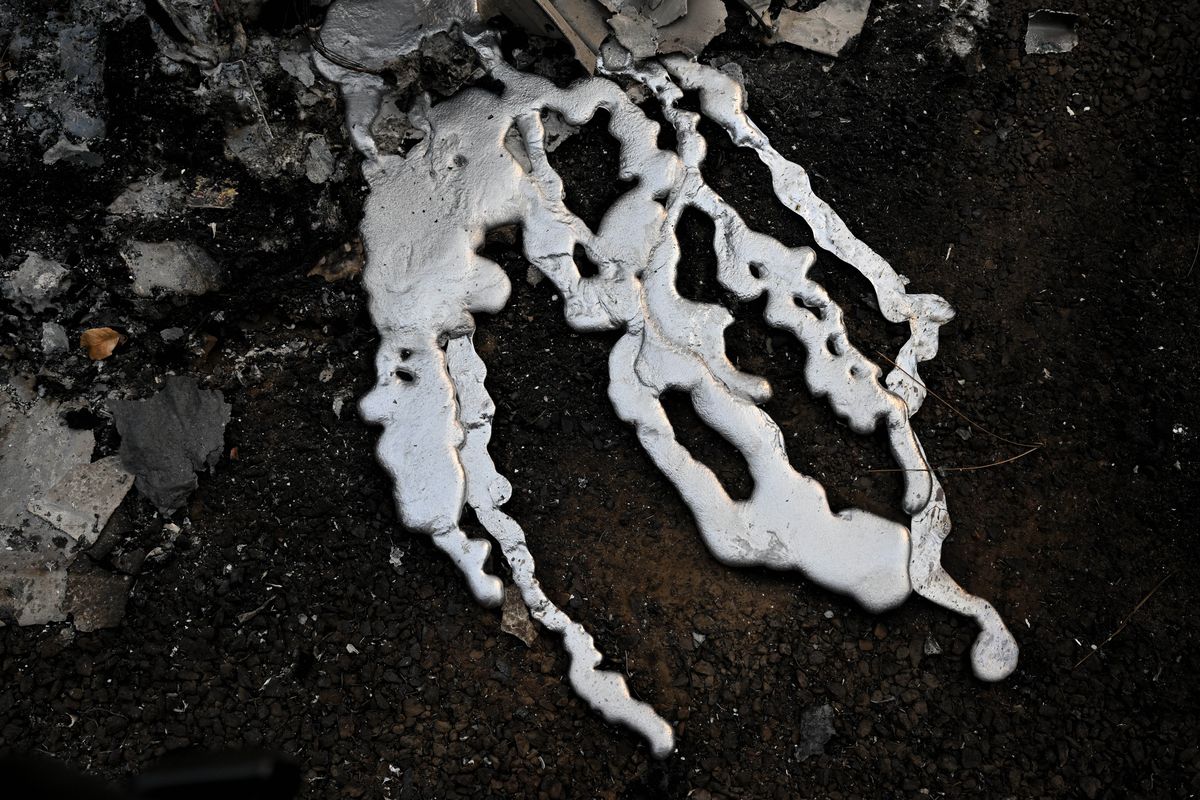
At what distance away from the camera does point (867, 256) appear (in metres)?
2.75

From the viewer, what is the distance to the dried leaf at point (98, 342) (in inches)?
97.3

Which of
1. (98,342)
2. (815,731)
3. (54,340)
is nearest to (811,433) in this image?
(815,731)

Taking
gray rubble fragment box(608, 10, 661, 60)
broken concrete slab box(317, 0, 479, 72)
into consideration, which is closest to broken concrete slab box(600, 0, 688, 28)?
gray rubble fragment box(608, 10, 661, 60)

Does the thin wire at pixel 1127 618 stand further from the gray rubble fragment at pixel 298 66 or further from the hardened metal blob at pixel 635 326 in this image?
the gray rubble fragment at pixel 298 66

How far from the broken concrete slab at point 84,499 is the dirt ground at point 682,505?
2.5 inches

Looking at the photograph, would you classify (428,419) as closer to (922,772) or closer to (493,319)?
Result: (493,319)

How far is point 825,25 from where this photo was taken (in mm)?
2953

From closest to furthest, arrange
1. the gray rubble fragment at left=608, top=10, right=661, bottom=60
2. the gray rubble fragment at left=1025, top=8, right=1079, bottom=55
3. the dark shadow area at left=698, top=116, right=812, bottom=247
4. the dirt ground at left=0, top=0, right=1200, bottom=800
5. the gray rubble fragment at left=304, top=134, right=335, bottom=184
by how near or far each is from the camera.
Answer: the dirt ground at left=0, top=0, right=1200, bottom=800, the gray rubble fragment at left=304, top=134, right=335, bottom=184, the dark shadow area at left=698, top=116, right=812, bottom=247, the gray rubble fragment at left=608, top=10, right=661, bottom=60, the gray rubble fragment at left=1025, top=8, right=1079, bottom=55

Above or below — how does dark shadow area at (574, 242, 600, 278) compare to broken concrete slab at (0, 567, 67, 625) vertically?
above

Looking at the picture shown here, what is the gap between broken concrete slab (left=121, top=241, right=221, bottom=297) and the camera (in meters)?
2.50

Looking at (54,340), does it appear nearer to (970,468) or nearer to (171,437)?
(171,437)

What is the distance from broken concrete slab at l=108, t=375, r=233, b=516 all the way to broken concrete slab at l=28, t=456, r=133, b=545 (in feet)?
0.15

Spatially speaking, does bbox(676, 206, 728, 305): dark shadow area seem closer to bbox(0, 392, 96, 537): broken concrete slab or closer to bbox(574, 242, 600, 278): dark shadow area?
bbox(574, 242, 600, 278): dark shadow area

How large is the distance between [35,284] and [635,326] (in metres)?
1.62
